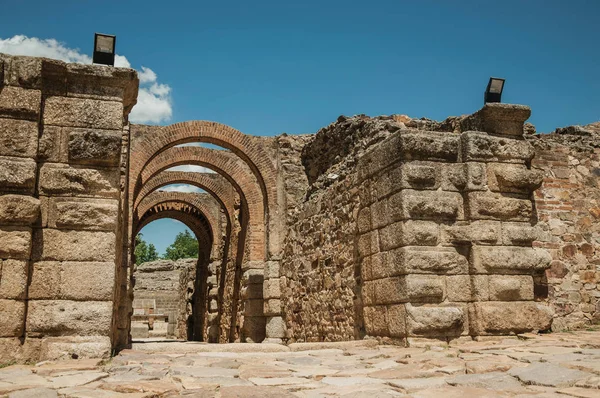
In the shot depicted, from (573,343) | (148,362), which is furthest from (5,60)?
(573,343)

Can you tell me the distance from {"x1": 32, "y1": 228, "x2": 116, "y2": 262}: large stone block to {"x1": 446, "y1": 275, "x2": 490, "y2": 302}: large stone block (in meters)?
3.39

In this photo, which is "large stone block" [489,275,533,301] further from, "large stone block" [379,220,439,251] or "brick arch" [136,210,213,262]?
"brick arch" [136,210,213,262]

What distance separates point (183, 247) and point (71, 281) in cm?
5049

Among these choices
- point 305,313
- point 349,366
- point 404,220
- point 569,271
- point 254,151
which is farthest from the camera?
point 254,151

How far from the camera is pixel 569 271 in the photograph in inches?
291

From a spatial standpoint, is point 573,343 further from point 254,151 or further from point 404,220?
point 254,151

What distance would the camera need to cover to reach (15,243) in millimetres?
4711

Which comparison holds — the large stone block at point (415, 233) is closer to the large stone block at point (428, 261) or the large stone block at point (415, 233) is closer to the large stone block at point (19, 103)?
the large stone block at point (428, 261)

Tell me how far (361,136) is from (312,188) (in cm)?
205

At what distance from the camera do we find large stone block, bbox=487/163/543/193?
20.3ft

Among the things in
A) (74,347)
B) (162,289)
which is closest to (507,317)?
(74,347)

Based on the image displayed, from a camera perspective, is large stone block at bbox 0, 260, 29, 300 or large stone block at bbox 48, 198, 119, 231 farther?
large stone block at bbox 48, 198, 119, 231

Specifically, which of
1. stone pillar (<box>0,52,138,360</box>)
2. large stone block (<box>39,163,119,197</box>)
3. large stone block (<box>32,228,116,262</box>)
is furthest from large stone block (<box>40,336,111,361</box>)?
large stone block (<box>39,163,119,197</box>)

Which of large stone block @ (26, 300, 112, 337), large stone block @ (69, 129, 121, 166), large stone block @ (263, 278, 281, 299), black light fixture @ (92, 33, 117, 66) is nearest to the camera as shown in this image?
large stone block @ (26, 300, 112, 337)
